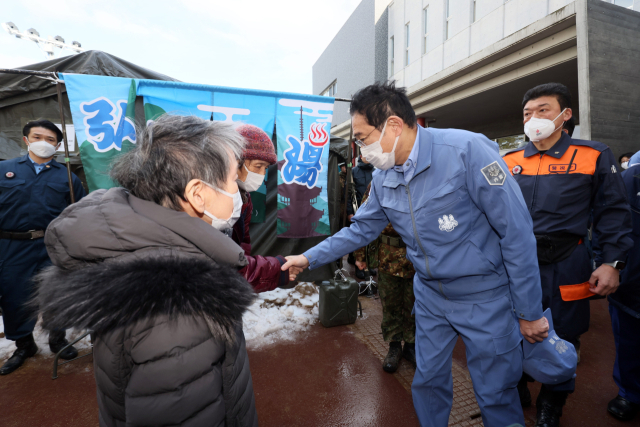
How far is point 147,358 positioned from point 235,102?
3503 mm

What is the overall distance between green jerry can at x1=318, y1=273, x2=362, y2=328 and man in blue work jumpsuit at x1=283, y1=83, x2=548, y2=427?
1818mm

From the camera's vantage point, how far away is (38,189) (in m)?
2.99

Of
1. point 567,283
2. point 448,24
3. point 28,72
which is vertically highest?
point 448,24

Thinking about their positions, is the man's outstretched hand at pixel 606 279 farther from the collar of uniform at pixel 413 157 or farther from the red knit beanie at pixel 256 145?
the red knit beanie at pixel 256 145

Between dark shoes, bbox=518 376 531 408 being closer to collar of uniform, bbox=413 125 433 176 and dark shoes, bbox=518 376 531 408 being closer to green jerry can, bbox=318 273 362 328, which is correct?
green jerry can, bbox=318 273 362 328

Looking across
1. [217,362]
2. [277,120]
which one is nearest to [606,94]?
[277,120]

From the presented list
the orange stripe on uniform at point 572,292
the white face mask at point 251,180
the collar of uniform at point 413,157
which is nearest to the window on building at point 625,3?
the orange stripe on uniform at point 572,292

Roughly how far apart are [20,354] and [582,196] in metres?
5.14

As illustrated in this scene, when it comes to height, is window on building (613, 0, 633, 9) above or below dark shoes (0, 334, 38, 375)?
above

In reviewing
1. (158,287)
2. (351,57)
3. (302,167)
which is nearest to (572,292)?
(158,287)

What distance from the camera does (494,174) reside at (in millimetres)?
1455

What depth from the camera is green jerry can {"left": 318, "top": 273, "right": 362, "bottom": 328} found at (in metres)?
3.60

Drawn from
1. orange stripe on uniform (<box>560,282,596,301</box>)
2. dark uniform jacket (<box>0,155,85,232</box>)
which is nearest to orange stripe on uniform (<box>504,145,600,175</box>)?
orange stripe on uniform (<box>560,282,596,301</box>)

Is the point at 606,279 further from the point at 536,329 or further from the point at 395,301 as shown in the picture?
the point at 395,301
